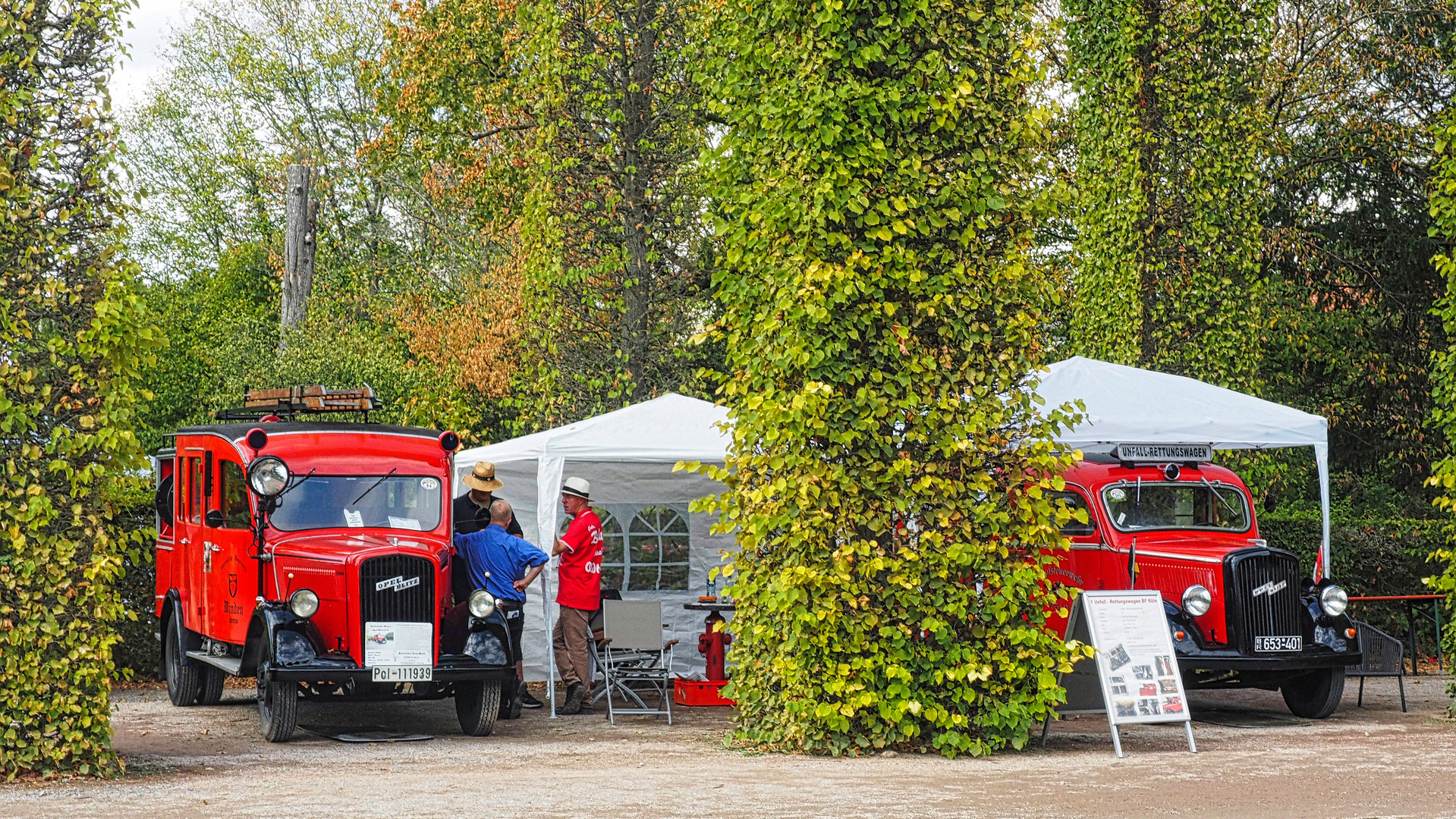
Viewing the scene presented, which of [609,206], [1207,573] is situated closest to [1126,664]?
[1207,573]

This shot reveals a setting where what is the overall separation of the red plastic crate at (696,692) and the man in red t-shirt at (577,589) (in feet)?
2.82

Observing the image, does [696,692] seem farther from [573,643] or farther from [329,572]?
[329,572]

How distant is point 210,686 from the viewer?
12766 millimetres

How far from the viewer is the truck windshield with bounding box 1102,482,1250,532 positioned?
12398 millimetres

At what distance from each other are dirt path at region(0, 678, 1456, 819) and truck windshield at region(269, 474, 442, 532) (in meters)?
1.61

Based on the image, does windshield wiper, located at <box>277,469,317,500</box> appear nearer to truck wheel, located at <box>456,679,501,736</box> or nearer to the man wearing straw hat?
the man wearing straw hat

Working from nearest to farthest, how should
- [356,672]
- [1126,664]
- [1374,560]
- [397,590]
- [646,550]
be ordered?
[1126,664], [356,672], [397,590], [646,550], [1374,560]

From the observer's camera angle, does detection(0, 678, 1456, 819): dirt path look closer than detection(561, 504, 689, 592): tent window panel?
Yes

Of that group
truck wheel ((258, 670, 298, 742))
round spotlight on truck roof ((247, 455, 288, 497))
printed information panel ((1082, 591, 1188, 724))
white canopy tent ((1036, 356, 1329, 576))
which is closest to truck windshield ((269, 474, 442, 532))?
round spotlight on truck roof ((247, 455, 288, 497))

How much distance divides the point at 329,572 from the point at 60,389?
2574 mm

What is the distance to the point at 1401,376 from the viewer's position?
22.2m

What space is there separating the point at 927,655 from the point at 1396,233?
16359 mm

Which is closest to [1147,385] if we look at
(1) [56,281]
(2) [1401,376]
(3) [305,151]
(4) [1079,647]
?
(4) [1079,647]

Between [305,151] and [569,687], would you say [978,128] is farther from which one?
[305,151]
